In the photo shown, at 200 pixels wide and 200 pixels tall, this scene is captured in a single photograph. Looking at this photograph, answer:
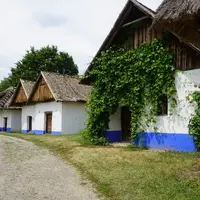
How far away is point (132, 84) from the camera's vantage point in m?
13.8

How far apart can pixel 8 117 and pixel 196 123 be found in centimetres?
2523

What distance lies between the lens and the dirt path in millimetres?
6551

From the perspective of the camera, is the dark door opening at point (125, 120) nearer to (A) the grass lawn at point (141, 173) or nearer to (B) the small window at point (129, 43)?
(B) the small window at point (129, 43)

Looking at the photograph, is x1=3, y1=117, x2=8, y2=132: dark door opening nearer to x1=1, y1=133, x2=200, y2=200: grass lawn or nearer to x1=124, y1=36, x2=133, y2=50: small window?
x1=124, y1=36, x2=133, y2=50: small window

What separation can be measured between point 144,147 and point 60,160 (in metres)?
4.16

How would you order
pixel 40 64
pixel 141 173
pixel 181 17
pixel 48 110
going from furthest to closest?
pixel 40 64 < pixel 48 110 < pixel 141 173 < pixel 181 17

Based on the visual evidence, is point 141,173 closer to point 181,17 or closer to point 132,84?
point 181,17

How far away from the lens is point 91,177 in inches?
319

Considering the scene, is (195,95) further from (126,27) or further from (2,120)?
(2,120)

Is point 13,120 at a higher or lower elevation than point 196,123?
lower

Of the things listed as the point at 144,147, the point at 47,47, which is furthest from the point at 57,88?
the point at 47,47

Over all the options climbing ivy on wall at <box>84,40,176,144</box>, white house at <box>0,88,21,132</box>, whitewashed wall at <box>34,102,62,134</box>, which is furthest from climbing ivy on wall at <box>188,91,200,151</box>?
white house at <box>0,88,21,132</box>

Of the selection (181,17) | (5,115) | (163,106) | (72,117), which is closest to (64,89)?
(72,117)

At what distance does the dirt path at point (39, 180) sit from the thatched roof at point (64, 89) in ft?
37.7
